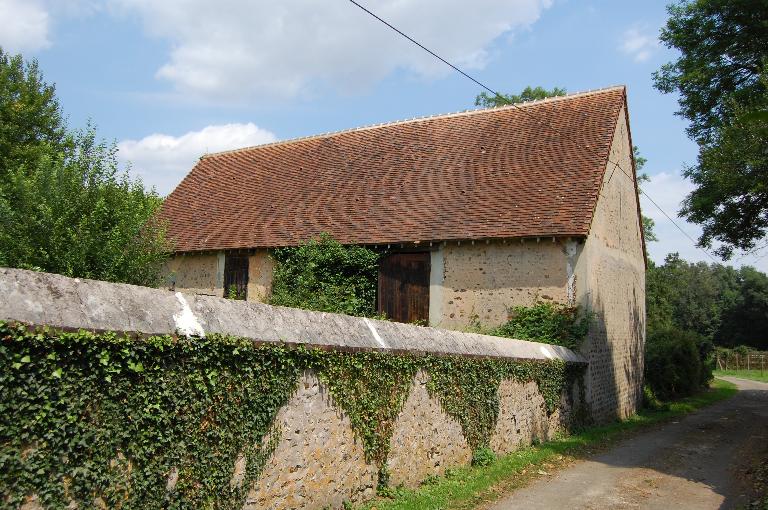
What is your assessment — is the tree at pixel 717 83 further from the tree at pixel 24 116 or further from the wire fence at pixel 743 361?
the wire fence at pixel 743 361

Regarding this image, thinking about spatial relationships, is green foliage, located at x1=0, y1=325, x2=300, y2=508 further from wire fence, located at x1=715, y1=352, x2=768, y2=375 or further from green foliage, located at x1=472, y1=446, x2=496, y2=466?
wire fence, located at x1=715, y1=352, x2=768, y2=375

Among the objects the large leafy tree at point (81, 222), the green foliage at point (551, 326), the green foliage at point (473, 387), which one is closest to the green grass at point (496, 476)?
the green foliage at point (473, 387)

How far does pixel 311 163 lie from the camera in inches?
848

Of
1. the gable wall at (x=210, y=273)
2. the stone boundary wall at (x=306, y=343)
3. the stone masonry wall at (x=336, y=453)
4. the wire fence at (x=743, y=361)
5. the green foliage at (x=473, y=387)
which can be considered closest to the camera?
the stone boundary wall at (x=306, y=343)

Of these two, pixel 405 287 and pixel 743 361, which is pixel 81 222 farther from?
pixel 743 361

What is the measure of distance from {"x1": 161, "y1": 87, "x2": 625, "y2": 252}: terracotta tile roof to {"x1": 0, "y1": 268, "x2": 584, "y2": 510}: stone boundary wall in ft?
19.7

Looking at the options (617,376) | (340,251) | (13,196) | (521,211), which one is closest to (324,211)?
(340,251)

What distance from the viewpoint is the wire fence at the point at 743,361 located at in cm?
4803

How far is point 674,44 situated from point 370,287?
1478cm

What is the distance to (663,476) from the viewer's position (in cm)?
938

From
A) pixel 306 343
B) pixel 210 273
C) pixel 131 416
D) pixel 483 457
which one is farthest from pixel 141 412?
pixel 210 273

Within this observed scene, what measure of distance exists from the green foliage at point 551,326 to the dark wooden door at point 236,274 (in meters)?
7.62

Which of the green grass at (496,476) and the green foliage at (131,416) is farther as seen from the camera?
the green grass at (496,476)

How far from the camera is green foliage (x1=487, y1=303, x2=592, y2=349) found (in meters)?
13.9
